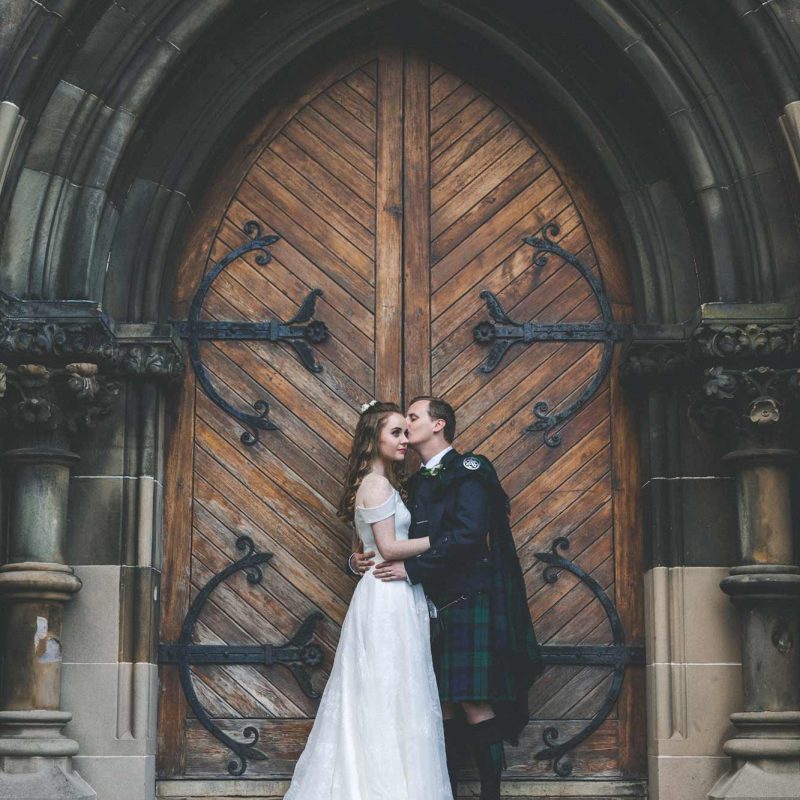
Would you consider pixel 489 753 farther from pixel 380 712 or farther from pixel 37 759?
pixel 37 759

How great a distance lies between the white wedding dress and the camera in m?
6.80

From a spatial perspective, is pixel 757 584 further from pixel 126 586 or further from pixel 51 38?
pixel 51 38

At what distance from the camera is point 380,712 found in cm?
689

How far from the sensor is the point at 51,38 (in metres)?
7.16

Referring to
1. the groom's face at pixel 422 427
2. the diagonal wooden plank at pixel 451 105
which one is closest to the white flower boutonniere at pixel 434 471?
the groom's face at pixel 422 427

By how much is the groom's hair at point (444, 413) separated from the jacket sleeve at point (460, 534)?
0.37 metres

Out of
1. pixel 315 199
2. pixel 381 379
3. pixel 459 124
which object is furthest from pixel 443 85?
pixel 381 379

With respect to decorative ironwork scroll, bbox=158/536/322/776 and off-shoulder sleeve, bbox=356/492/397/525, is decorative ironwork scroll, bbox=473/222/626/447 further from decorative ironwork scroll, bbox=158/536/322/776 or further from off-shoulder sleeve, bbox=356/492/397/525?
decorative ironwork scroll, bbox=158/536/322/776

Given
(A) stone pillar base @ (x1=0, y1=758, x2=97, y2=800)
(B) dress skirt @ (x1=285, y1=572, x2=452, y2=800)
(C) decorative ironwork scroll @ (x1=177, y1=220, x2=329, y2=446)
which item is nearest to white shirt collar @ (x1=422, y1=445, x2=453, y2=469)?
(B) dress skirt @ (x1=285, y1=572, x2=452, y2=800)

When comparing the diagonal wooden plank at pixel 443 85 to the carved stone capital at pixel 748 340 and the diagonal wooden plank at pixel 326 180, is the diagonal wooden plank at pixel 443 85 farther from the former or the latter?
the carved stone capital at pixel 748 340

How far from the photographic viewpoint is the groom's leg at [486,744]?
275 inches

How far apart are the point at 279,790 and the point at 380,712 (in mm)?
881

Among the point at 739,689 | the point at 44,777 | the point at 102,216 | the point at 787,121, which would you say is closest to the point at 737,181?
the point at 787,121

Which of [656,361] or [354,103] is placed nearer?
[656,361]
